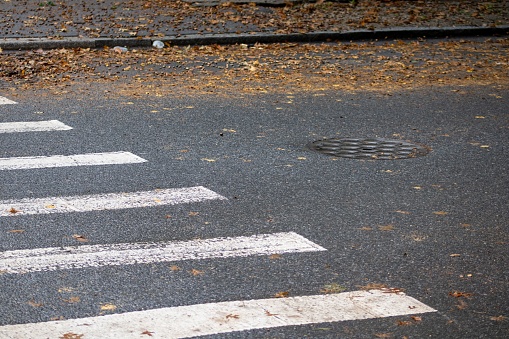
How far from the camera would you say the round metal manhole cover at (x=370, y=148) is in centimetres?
803

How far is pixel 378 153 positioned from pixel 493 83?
4.27 meters

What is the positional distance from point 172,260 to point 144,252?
0.72 ft

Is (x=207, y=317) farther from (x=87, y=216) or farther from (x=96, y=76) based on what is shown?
(x=96, y=76)

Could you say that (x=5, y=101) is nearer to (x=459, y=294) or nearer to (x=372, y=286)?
(x=372, y=286)

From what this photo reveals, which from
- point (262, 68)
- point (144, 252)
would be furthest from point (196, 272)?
point (262, 68)

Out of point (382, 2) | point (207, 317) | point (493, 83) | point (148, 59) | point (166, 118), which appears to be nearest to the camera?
point (207, 317)

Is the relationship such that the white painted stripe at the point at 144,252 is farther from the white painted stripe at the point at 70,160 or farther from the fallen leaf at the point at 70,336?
the white painted stripe at the point at 70,160

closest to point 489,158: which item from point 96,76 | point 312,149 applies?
point 312,149

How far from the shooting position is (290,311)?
4.64m

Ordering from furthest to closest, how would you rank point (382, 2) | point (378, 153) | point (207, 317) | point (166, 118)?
1. point (382, 2)
2. point (166, 118)
3. point (378, 153)
4. point (207, 317)

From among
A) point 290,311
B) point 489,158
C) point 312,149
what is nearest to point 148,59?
point 312,149

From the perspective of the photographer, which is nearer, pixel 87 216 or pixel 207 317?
pixel 207 317

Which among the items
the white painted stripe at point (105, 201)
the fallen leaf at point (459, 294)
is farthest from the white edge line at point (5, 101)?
the fallen leaf at point (459, 294)

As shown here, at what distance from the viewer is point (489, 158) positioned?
26.1ft
